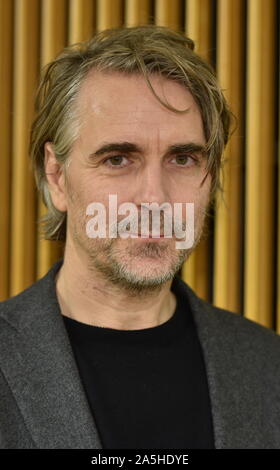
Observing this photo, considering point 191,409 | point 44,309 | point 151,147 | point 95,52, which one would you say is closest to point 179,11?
point 95,52

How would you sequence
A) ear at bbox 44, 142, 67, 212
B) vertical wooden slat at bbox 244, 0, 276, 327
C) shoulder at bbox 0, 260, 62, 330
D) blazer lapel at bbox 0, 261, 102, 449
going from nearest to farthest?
blazer lapel at bbox 0, 261, 102, 449 → shoulder at bbox 0, 260, 62, 330 → ear at bbox 44, 142, 67, 212 → vertical wooden slat at bbox 244, 0, 276, 327

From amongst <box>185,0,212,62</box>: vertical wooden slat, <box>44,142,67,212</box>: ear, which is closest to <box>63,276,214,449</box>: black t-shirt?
<box>44,142,67,212</box>: ear

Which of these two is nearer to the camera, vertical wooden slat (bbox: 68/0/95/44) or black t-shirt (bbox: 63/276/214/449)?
black t-shirt (bbox: 63/276/214/449)

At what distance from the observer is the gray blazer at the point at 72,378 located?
1.02m

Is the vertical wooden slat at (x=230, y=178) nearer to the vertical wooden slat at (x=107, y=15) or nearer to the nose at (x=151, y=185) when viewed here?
the vertical wooden slat at (x=107, y=15)

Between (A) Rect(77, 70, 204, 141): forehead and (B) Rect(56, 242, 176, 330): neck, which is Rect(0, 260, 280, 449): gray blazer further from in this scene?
(A) Rect(77, 70, 204, 141): forehead

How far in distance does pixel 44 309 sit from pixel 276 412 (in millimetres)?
478

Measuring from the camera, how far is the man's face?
1104 mm

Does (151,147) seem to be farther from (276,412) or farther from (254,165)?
(276,412)

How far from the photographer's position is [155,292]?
1.17 m

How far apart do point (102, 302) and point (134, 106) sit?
0.36m

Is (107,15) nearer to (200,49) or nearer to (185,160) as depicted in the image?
(200,49)

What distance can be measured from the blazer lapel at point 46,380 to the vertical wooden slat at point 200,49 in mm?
458

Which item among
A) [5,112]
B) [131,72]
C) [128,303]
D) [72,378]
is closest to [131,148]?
[131,72]
